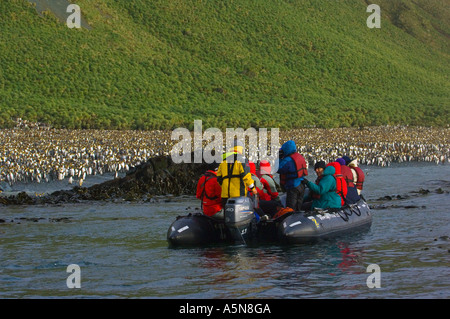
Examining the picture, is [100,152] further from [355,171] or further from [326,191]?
[326,191]

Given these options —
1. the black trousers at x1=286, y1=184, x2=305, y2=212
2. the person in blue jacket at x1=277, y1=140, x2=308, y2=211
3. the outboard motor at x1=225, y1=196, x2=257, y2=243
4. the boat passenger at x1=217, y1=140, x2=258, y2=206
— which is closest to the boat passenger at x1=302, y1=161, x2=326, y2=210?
the person in blue jacket at x1=277, y1=140, x2=308, y2=211

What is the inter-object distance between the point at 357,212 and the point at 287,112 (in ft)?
233

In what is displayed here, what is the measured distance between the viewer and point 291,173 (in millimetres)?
16297

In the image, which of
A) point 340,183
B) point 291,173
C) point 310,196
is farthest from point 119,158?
point 291,173

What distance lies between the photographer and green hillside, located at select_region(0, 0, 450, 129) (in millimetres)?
82562

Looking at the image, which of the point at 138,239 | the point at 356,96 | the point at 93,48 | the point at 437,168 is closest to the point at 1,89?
the point at 93,48

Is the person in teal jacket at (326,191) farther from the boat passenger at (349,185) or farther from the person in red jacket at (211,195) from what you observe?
the person in red jacket at (211,195)

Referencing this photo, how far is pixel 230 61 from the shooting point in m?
111

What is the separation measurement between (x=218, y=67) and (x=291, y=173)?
305 feet

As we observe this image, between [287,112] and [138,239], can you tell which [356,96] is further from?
[138,239]

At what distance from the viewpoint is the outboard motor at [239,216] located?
15.1 meters

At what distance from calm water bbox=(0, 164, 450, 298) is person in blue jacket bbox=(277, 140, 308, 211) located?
3.81 feet

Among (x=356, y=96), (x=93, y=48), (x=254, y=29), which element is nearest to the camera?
(x=93, y=48)
